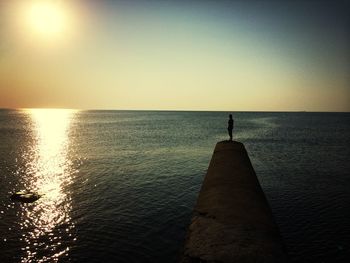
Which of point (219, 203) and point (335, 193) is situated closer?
point (219, 203)

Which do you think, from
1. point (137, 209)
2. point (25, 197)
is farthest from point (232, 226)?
point (25, 197)

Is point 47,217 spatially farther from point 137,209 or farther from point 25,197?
point 137,209

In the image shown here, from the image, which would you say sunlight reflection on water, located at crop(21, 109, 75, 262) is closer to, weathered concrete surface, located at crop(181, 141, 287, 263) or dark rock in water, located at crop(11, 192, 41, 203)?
dark rock in water, located at crop(11, 192, 41, 203)

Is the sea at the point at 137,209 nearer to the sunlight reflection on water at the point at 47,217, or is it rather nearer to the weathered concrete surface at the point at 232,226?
the sunlight reflection on water at the point at 47,217

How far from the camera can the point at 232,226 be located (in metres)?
5.54

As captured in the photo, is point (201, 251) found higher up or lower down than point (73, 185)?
higher up

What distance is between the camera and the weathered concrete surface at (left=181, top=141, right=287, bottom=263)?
15.3 feet

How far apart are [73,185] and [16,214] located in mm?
6484

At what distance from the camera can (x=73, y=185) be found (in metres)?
21.6

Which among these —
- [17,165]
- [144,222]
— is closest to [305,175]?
[144,222]

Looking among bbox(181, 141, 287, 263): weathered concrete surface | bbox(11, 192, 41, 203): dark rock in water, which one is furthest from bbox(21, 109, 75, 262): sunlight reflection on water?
bbox(181, 141, 287, 263): weathered concrete surface

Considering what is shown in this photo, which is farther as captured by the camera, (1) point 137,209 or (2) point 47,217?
(1) point 137,209

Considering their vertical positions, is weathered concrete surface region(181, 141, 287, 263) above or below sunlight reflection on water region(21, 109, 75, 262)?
above

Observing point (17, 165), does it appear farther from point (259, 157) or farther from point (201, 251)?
point (201, 251)
